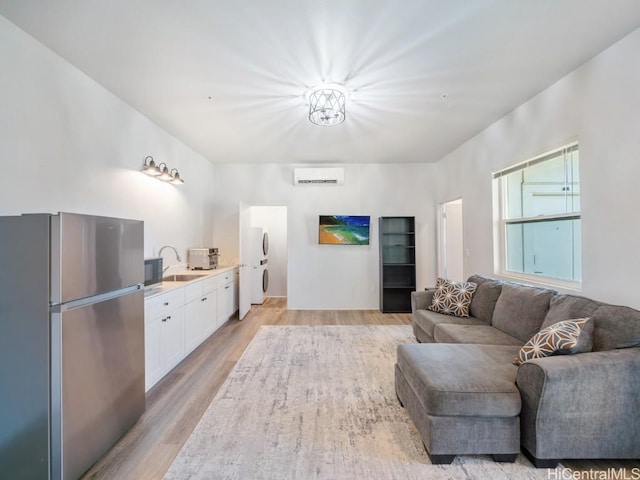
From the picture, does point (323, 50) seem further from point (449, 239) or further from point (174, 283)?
point (449, 239)

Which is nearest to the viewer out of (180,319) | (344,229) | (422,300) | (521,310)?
(521,310)

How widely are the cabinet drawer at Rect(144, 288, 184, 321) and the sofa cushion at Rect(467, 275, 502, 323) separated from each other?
3354 mm

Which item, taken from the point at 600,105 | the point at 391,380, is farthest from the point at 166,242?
the point at 600,105

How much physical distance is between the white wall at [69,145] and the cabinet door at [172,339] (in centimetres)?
94

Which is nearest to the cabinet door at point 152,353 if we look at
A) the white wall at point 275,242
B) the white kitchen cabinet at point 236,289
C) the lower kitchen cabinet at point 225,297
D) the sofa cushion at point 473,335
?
the lower kitchen cabinet at point 225,297

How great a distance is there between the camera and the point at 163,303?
2.97m

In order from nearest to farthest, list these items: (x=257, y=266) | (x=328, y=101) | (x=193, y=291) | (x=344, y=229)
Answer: (x=328, y=101) → (x=193, y=291) → (x=344, y=229) → (x=257, y=266)

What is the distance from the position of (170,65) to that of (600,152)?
11.6ft

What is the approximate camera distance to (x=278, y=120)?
3594 millimetres

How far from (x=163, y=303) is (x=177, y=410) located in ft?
3.31

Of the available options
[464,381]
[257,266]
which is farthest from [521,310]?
[257,266]

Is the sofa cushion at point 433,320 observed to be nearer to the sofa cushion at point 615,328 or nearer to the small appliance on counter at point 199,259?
the sofa cushion at point 615,328

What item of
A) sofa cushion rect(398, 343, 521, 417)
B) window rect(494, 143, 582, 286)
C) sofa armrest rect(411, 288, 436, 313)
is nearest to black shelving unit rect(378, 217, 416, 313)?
sofa armrest rect(411, 288, 436, 313)

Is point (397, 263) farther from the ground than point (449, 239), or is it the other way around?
point (449, 239)
